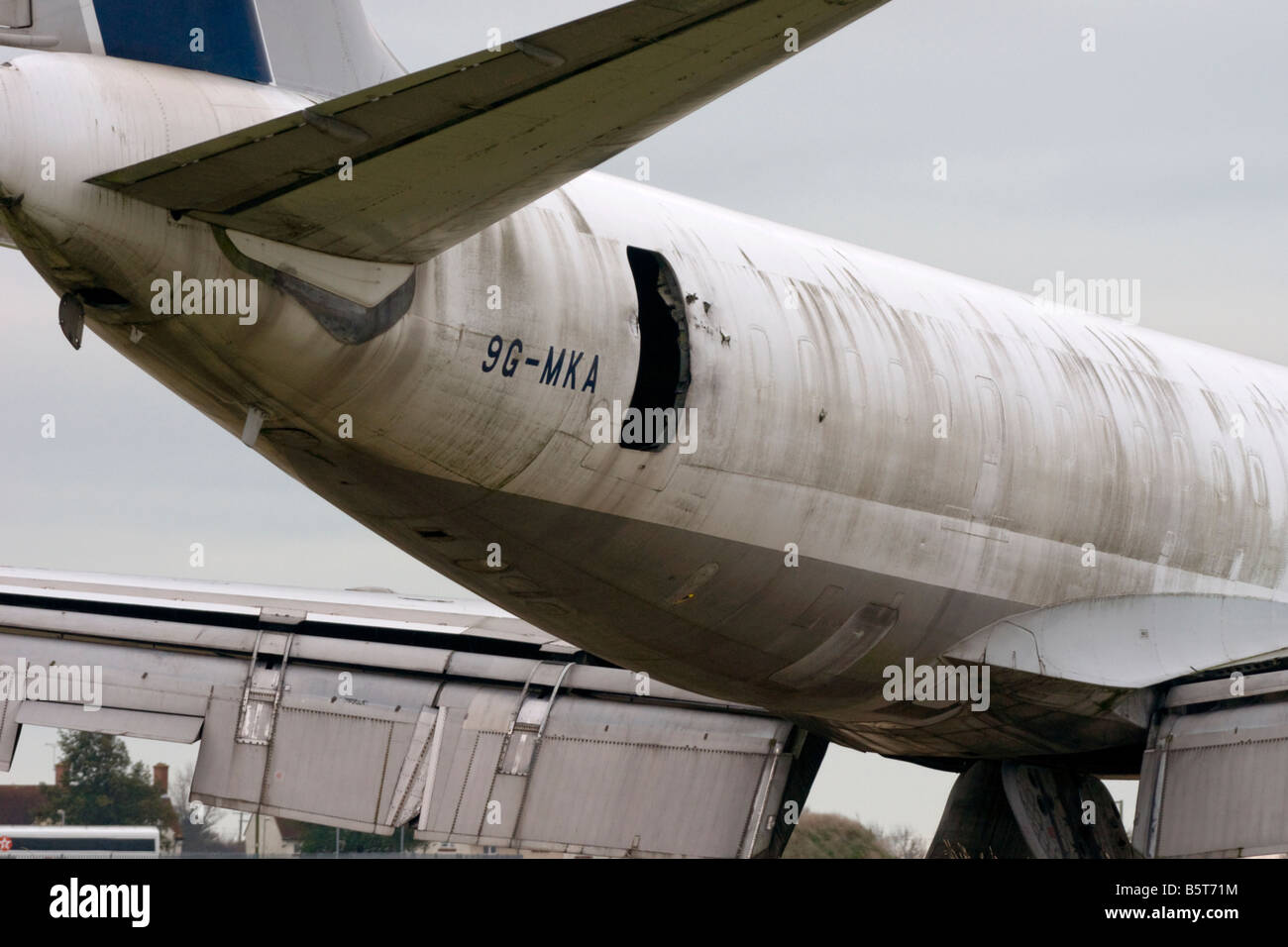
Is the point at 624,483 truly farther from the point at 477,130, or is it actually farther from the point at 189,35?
the point at 189,35

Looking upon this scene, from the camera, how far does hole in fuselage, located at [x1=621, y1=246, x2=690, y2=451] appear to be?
34.4 ft

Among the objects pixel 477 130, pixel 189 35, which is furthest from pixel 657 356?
pixel 189 35

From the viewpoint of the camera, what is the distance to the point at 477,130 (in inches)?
306

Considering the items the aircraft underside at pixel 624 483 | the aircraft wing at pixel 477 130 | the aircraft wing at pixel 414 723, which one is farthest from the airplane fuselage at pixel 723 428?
the aircraft wing at pixel 414 723

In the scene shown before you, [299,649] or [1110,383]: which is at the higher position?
[1110,383]

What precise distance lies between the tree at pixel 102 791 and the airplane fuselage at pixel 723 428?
35.8 m

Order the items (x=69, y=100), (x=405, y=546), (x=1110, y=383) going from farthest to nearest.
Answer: (x=1110, y=383), (x=405, y=546), (x=69, y=100)

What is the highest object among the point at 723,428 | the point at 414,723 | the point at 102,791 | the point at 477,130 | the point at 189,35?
the point at 189,35

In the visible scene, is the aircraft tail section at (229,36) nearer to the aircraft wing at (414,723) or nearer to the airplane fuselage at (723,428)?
the airplane fuselage at (723,428)

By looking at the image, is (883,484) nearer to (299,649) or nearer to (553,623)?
(553,623)

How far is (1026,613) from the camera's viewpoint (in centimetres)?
1326

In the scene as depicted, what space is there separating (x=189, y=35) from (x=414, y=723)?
809 centimetres
